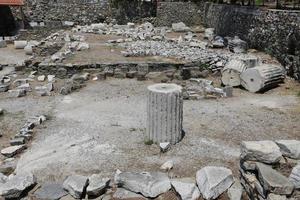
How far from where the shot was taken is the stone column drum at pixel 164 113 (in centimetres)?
764

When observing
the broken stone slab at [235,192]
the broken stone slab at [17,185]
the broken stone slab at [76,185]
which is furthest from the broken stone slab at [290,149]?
the broken stone slab at [17,185]

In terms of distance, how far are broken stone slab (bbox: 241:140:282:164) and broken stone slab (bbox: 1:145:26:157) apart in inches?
185

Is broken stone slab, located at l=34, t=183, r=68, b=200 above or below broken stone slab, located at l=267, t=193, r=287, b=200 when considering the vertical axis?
below

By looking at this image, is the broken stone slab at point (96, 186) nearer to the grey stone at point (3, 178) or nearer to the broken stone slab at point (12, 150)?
the grey stone at point (3, 178)

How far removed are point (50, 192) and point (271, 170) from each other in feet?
11.3

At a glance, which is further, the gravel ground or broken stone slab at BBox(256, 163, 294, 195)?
the gravel ground

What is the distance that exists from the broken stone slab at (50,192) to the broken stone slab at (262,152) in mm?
2927

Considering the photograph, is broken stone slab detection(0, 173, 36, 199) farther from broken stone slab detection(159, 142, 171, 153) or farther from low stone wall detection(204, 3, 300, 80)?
low stone wall detection(204, 3, 300, 80)

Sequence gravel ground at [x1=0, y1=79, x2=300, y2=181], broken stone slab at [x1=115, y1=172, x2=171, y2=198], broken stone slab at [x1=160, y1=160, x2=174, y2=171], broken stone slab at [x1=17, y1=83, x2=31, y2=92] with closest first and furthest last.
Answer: broken stone slab at [x1=115, y1=172, x2=171, y2=198] → broken stone slab at [x1=160, y1=160, x2=174, y2=171] → gravel ground at [x1=0, y1=79, x2=300, y2=181] → broken stone slab at [x1=17, y1=83, x2=31, y2=92]

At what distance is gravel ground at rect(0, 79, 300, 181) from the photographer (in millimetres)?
7156

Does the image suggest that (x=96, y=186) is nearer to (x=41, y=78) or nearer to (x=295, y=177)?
(x=295, y=177)

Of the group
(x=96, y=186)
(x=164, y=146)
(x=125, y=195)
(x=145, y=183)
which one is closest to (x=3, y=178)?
(x=96, y=186)

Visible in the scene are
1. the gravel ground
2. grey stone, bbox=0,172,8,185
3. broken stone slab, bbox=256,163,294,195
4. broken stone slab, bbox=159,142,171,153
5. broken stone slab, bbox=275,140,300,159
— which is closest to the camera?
broken stone slab, bbox=256,163,294,195

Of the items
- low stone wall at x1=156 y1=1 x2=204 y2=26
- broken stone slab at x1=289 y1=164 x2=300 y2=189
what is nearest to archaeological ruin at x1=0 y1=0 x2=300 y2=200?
broken stone slab at x1=289 y1=164 x2=300 y2=189
